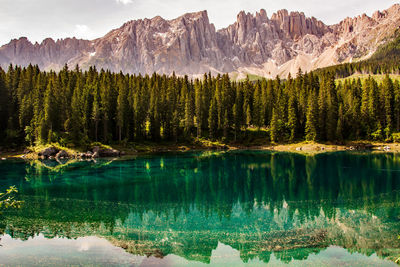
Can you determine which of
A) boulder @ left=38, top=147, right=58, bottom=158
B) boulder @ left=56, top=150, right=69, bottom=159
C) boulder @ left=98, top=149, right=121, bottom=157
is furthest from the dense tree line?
boulder @ left=98, top=149, right=121, bottom=157

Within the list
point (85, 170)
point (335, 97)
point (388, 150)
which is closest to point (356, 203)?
point (85, 170)

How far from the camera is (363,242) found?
66.9 ft

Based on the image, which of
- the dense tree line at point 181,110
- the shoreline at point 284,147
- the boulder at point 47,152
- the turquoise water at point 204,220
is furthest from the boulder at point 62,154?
the turquoise water at point 204,220

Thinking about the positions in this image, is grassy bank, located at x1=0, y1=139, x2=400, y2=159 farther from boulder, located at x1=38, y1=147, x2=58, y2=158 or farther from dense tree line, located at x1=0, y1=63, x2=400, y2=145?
dense tree line, located at x1=0, y1=63, x2=400, y2=145

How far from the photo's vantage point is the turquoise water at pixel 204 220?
61.1ft

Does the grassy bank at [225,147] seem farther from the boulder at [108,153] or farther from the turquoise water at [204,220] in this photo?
the turquoise water at [204,220]

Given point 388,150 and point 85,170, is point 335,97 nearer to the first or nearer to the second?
point 388,150

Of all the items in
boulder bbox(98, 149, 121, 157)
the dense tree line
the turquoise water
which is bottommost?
the turquoise water

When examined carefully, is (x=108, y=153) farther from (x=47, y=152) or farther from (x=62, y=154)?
(x=47, y=152)

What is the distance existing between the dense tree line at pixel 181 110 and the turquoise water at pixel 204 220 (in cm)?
3421

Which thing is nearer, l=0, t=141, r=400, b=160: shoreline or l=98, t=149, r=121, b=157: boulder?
l=98, t=149, r=121, b=157: boulder

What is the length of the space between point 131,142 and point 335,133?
60940 millimetres

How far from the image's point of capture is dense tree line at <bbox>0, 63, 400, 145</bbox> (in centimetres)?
7750

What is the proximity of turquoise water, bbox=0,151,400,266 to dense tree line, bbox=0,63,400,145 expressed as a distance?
3421 centimetres
